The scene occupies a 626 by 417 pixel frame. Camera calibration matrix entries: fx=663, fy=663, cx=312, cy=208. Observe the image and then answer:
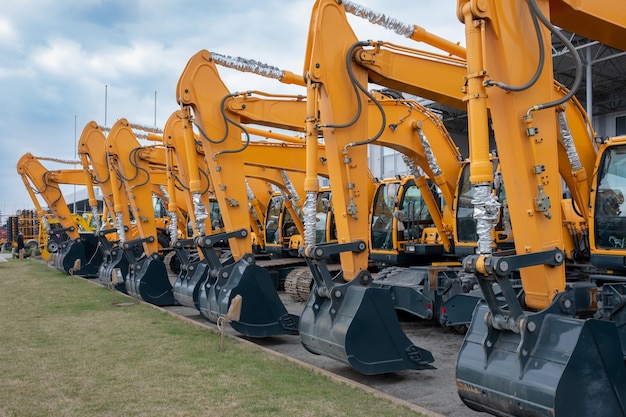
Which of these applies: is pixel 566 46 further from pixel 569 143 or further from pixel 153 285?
pixel 153 285

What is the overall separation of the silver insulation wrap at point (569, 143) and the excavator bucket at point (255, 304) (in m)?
4.54

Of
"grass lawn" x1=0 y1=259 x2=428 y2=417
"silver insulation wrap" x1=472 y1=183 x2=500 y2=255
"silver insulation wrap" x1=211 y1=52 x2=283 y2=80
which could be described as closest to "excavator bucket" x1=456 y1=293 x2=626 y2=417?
"silver insulation wrap" x1=472 y1=183 x2=500 y2=255

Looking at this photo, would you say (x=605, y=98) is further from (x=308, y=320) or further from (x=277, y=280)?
(x=308, y=320)

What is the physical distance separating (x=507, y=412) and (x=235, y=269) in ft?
19.2

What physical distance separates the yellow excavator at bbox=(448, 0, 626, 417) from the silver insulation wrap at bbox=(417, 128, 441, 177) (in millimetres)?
4534

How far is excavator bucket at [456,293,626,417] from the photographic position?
4801mm

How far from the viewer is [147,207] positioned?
55.6 feet

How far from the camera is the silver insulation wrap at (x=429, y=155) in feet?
35.5

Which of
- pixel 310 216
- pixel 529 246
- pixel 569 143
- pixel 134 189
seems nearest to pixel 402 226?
pixel 310 216

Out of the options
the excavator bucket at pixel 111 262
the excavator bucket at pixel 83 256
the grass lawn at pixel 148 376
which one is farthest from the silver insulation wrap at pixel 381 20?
the excavator bucket at pixel 83 256

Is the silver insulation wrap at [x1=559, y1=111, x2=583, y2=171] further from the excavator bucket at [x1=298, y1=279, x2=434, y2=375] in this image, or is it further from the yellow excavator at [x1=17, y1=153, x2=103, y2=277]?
the yellow excavator at [x1=17, y1=153, x2=103, y2=277]

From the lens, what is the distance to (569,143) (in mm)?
7809

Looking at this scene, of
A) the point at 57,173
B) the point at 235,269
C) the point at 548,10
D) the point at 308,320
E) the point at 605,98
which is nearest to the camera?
the point at 548,10

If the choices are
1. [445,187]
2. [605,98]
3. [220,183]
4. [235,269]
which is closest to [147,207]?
[220,183]
